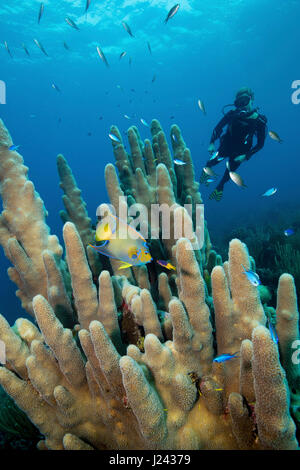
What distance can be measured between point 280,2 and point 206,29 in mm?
8392

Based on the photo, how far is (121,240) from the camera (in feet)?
6.48

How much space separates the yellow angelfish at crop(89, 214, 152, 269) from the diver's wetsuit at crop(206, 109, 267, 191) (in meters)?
6.02

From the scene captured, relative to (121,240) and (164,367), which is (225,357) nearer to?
(164,367)

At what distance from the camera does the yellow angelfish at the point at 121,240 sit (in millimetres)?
Answer: 1957

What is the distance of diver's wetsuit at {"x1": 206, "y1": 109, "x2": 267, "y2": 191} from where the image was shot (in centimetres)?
768

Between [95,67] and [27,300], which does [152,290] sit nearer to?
[27,300]

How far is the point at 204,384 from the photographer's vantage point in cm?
182

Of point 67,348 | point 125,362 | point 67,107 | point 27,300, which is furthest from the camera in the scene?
point 67,107

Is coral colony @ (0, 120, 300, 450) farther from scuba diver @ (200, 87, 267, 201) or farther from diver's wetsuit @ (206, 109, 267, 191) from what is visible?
diver's wetsuit @ (206, 109, 267, 191)

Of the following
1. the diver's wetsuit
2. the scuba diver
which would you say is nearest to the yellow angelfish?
the scuba diver

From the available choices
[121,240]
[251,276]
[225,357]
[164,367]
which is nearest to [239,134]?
[251,276]

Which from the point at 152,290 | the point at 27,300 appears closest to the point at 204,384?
the point at 152,290

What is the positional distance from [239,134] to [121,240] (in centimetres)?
783

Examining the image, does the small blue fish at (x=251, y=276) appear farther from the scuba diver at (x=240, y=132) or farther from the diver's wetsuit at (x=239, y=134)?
the diver's wetsuit at (x=239, y=134)
